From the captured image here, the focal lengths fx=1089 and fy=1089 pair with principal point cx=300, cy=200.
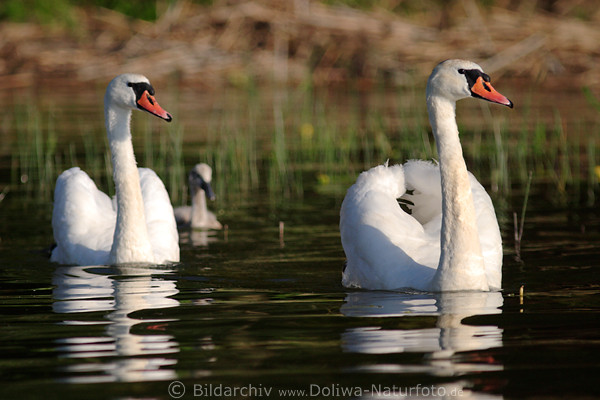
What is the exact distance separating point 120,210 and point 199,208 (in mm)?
2548

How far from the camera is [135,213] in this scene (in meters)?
8.08

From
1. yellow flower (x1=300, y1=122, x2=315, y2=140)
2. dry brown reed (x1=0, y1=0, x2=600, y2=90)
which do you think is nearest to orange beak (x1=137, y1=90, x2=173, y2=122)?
yellow flower (x1=300, y1=122, x2=315, y2=140)

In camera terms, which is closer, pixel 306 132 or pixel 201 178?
pixel 201 178

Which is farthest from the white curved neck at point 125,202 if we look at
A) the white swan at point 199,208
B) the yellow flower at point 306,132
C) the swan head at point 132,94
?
the yellow flower at point 306,132

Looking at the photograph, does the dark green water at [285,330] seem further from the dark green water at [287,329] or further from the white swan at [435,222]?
the white swan at [435,222]

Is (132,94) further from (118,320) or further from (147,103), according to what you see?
(118,320)

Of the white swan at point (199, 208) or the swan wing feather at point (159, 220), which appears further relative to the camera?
the white swan at point (199, 208)

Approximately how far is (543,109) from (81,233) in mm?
10130

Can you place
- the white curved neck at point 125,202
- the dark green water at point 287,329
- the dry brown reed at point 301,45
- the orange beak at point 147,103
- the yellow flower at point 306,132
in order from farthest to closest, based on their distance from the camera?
the dry brown reed at point 301,45
the yellow flower at point 306,132
the white curved neck at point 125,202
the orange beak at point 147,103
the dark green water at point 287,329

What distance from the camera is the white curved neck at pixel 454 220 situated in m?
6.39

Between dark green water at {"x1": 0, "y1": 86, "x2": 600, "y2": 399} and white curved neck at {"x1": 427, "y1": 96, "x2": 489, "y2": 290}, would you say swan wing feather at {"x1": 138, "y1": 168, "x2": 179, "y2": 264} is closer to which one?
dark green water at {"x1": 0, "y1": 86, "x2": 600, "y2": 399}

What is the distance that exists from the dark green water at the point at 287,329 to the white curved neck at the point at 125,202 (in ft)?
0.60

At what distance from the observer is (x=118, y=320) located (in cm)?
589

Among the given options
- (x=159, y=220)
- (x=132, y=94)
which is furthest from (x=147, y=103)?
(x=159, y=220)
